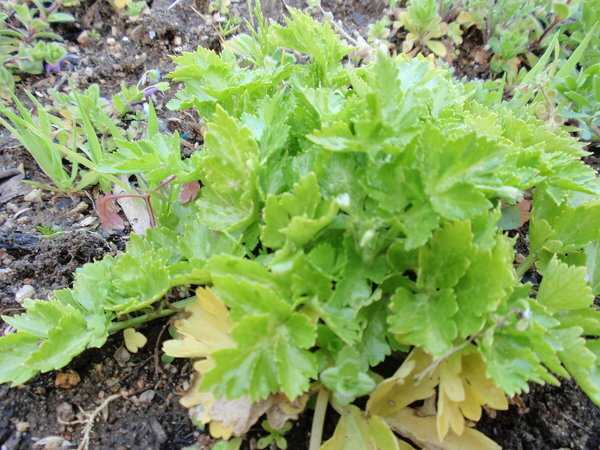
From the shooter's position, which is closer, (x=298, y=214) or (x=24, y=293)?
(x=298, y=214)

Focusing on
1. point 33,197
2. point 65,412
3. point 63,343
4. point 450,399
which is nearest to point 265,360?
point 450,399

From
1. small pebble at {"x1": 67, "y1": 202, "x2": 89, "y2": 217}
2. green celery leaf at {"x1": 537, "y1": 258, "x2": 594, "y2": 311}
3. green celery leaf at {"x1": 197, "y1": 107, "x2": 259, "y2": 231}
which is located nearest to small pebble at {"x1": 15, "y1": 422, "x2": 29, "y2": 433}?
green celery leaf at {"x1": 197, "y1": 107, "x2": 259, "y2": 231}

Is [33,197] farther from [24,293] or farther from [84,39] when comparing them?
[84,39]

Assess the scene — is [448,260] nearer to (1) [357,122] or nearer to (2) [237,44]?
(1) [357,122]

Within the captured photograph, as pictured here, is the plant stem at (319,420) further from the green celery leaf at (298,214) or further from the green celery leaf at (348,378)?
the green celery leaf at (298,214)

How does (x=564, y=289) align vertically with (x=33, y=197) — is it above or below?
above

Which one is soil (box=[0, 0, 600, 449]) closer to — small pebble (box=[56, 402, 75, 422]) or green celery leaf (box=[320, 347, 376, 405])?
small pebble (box=[56, 402, 75, 422])

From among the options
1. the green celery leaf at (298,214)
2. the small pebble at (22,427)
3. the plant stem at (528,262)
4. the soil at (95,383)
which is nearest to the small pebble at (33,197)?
the soil at (95,383)
